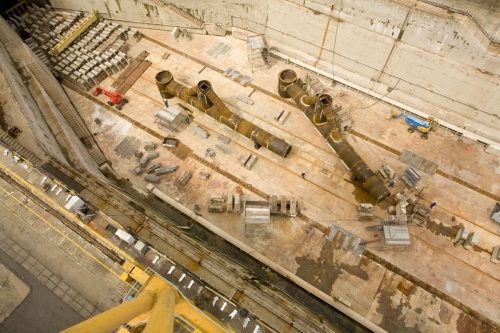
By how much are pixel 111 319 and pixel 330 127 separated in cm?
2105

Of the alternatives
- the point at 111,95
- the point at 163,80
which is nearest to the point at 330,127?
the point at 163,80

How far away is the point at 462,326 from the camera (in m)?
→ 21.7

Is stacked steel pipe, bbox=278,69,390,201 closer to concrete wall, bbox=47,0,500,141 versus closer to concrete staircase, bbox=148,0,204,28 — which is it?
concrete wall, bbox=47,0,500,141

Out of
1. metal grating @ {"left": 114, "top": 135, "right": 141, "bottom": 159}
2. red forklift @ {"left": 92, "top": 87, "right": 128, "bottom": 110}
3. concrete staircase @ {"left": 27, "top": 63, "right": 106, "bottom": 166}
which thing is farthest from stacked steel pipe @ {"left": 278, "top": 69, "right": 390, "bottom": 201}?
concrete staircase @ {"left": 27, "top": 63, "right": 106, "bottom": 166}

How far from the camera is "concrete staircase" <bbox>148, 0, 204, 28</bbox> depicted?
33906mm

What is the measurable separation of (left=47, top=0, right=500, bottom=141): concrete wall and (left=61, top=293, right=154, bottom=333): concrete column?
26.6m

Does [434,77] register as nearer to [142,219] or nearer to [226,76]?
[226,76]

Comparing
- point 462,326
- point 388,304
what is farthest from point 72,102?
point 462,326

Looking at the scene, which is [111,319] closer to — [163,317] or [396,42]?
[163,317]

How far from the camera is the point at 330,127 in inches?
1051

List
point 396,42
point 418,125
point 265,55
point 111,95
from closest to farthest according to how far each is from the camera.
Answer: point 396,42 < point 418,125 < point 111,95 < point 265,55

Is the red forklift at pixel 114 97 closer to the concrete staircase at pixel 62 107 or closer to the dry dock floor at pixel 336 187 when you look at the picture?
the dry dock floor at pixel 336 187

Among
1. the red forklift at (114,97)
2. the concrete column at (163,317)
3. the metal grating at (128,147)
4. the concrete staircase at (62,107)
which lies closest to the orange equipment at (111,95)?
the red forklift at (114,97)

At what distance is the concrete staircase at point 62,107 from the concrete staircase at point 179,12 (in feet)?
43.0
